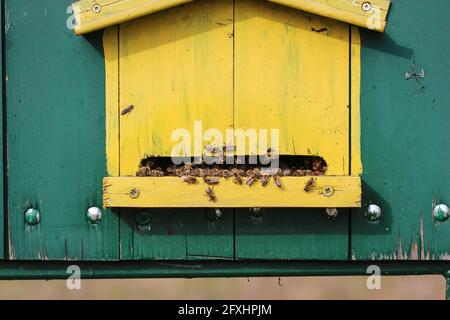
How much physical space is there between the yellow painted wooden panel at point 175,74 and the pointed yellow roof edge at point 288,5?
3.8 inches

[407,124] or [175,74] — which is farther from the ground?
[175,74]

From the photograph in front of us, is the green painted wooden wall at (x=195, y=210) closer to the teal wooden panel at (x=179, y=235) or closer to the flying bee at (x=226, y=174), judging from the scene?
the teal wooden panel at (x=179, y=235)

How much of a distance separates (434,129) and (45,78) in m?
1.29

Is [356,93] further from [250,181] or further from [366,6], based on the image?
[250,181]

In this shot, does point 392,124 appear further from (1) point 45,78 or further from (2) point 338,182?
(1) point 45,78

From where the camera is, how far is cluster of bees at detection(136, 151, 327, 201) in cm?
275

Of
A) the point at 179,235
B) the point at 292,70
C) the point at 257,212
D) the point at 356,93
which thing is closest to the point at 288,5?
the point at 292,70

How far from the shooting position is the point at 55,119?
A: 2.87 metres

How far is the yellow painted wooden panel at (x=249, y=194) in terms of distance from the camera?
9.00ft

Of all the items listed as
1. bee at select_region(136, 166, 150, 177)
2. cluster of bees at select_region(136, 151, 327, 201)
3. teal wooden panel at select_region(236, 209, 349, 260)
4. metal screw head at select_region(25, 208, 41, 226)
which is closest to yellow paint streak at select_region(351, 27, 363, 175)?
cluster of bees at select_region(136, 151, 327, 201)

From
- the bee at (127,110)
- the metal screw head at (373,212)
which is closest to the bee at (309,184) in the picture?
the metal screw head at (373,212)

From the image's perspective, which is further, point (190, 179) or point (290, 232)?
point (290, 232)

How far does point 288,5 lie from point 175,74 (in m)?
0.43

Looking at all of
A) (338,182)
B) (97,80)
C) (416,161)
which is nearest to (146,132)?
(97,80)
